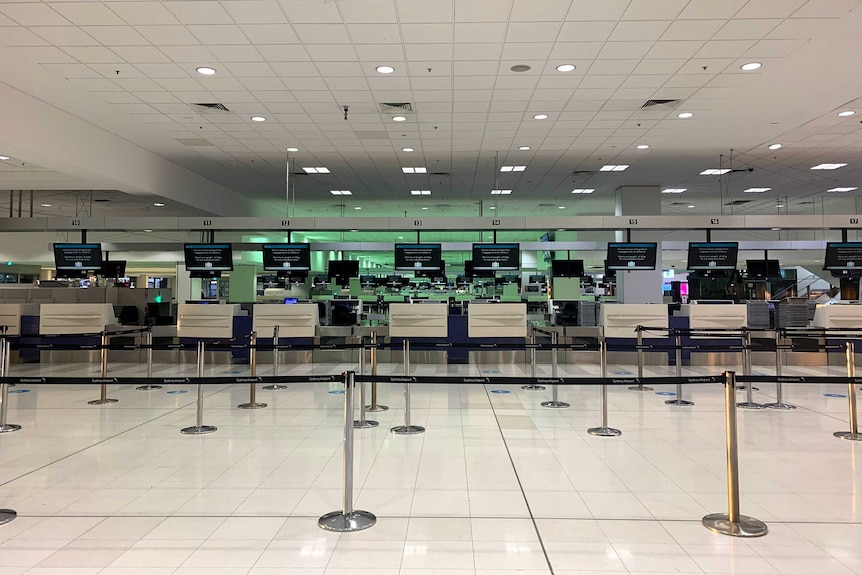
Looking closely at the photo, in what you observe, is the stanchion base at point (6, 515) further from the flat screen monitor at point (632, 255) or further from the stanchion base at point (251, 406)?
the flat screen monitor at point (632, 255)

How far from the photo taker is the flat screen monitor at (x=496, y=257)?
37.7 feet

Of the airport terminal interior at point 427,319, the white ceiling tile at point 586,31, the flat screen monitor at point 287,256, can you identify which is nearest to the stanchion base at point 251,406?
the airport terminal interior at point 427,319

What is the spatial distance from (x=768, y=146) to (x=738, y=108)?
109 inches

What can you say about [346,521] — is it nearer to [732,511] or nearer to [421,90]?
[732,511]

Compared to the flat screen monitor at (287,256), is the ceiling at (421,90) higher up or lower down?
higher up

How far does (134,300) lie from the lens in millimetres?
Result: 12398

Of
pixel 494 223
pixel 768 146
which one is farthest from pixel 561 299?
pixel 768 146

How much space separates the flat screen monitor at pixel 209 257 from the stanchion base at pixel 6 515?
8112 mm

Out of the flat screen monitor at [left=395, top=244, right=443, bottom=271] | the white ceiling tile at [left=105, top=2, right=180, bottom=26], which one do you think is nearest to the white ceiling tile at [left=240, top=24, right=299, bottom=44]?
the white ceiling tile at [left=105, top=2, right=180, bottom=26]

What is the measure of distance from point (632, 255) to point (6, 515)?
1083 centimetres

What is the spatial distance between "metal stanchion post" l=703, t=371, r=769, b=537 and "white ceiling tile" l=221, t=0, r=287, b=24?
5.09 meters

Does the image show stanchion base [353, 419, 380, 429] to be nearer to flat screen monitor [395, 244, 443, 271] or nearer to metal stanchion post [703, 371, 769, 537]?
metal stanchion post [703, 371, 769, 537]

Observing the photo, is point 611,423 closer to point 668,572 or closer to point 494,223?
point 668,572

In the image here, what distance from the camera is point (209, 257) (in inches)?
446
